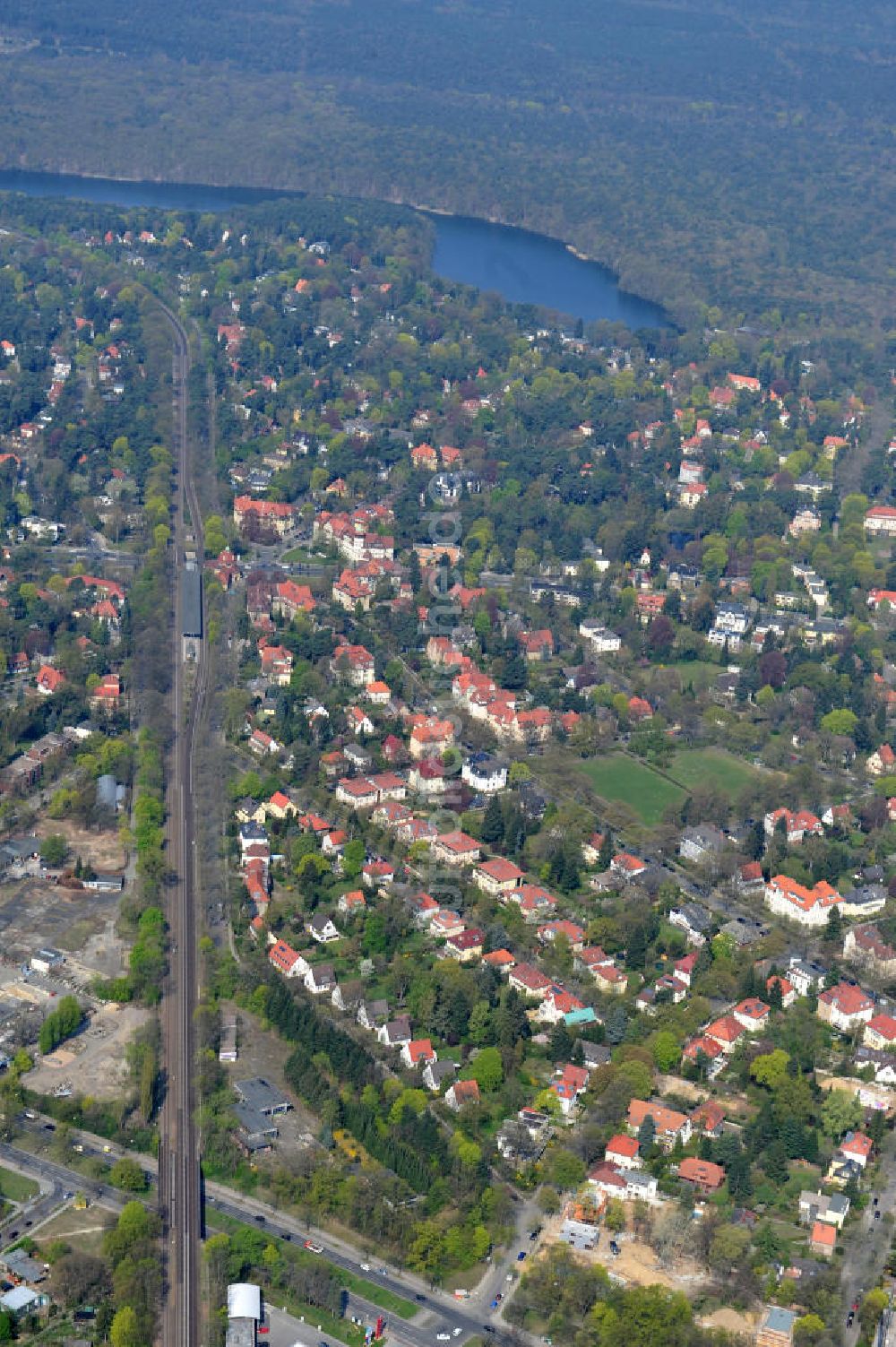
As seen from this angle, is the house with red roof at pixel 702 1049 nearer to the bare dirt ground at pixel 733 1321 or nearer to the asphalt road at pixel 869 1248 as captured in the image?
the asphalt road at pixel 869 1248

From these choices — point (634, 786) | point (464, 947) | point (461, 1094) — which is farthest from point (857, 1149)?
point (634, 786)

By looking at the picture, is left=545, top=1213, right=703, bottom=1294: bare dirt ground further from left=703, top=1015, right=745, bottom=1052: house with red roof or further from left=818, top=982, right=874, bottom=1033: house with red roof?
left=818, top=982, right=874, bottom=1033: house with red roof

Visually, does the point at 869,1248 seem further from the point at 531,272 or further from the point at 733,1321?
the point at 531,272

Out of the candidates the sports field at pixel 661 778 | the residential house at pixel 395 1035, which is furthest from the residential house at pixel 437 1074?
the sports field at pixel 661 778

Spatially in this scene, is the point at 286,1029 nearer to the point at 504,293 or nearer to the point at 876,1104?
the point at 876,1104

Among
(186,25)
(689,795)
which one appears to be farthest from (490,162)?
(689,795)

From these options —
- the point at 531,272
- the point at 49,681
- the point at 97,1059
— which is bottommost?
the point at 531,272
